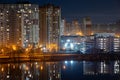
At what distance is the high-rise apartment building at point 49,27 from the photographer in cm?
3616

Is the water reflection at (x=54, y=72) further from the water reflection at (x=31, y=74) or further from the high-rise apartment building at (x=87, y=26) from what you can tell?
the high-rise apartment building at (x=87, y=26)

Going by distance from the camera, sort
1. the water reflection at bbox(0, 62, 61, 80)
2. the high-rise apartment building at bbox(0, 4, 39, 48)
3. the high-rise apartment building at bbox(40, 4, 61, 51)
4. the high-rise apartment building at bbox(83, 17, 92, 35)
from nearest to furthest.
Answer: the water reflection at bbox(0, 62, 61, 80)
the high-rise apartment building at bbox(0, 4, 39, 48)
the high-rise apartment building at bbox(40, 4, 61, 51)
the high-rise apartment building at bbox(83, 17, 92, 35)

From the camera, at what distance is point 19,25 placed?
113 ft

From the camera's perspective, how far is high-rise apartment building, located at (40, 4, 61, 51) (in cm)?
3616

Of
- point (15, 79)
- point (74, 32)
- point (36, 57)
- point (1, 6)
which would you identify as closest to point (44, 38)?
point (1, 6)

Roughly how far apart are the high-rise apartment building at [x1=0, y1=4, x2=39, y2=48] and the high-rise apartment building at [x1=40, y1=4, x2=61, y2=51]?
78 centimetres

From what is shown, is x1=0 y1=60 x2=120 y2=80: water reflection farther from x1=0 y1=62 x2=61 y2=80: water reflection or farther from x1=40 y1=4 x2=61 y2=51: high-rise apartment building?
x1=40 y1=4 x2=61 y2=51: high-rise apartment building

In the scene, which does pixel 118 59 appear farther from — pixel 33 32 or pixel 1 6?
pixel 1 6

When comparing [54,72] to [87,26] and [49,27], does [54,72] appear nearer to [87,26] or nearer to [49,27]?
[49,27]

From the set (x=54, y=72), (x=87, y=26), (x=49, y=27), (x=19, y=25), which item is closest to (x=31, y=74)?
(x=54, y=72)

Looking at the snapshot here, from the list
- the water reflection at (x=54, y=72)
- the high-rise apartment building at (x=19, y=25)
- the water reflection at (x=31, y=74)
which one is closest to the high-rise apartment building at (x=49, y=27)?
the high-rise apartment building at (x=19, y=25)

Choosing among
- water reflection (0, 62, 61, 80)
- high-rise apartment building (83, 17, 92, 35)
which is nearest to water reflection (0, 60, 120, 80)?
water reflection (0, 62, 61, 80)

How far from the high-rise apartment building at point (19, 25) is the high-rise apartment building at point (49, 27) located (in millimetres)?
776

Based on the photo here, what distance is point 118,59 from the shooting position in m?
27.3
